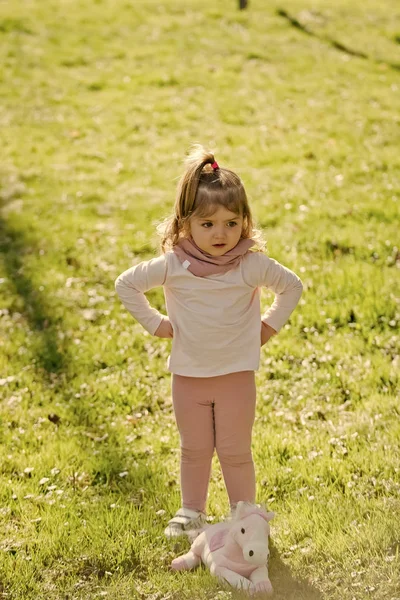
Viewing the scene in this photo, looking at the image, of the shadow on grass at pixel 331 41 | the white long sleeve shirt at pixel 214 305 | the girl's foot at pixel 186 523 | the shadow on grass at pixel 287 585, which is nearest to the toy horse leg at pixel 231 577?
the shadow on grass at pixel 287 585

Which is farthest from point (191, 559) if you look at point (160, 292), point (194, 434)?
point (160, 292)

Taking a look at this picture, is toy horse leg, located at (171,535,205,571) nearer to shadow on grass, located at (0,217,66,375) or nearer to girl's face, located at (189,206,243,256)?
girl's face, located at (189,206,243,256)

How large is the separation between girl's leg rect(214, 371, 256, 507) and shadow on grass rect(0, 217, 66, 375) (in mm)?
2283

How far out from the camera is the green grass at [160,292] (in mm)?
4004

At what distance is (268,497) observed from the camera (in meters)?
4.42

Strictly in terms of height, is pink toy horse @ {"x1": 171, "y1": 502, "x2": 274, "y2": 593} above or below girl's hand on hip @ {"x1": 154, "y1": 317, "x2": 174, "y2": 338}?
below

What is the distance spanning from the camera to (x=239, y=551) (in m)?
3.66

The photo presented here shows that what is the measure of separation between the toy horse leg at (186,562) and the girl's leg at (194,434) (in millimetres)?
422

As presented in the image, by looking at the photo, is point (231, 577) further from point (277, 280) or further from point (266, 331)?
point (277, 280)

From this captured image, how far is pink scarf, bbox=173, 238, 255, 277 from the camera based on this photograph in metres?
3.86

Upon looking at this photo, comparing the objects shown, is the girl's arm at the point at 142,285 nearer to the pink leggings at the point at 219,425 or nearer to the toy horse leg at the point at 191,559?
the pink leggings at the point at 219,425

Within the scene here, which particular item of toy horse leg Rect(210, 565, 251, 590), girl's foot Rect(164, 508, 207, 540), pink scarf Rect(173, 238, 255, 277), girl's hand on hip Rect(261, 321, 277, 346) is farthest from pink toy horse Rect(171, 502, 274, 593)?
pink scarf Rect(173, 238, 255, 277)

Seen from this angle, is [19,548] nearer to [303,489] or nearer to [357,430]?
[303,489]

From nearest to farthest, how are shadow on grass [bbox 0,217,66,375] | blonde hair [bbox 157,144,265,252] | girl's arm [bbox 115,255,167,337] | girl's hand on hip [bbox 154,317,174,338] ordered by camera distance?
blonde hair [bbox 157,144,265,252] → girl's arm [bbox 115,255,167,337] → girl's hand on hip [bbox 154,317,174,338] → shadow on grass [bbox 0,217,66,375]
